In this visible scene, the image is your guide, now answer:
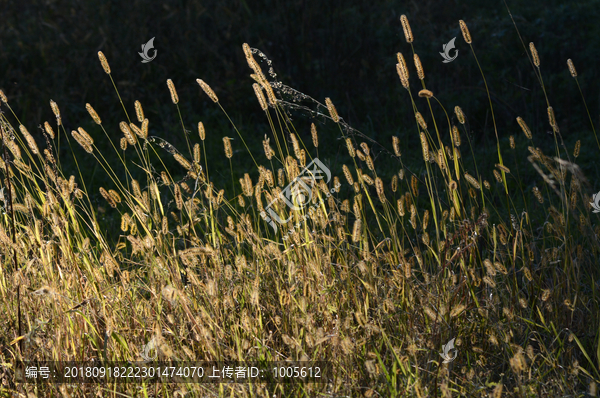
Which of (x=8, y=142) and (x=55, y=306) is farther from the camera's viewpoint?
(x=8, y=142)

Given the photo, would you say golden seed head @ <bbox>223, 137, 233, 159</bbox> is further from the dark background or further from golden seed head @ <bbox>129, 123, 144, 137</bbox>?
the dark background

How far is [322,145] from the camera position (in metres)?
5.10

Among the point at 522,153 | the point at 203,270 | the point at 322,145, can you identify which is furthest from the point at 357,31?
the point at 203,270

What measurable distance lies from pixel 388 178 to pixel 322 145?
3.39 feet

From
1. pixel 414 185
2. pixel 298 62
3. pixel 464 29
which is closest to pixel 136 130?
pixel 414 185

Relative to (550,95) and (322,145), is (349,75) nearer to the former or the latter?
(322,145)

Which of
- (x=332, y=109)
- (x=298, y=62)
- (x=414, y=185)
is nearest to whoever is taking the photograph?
(x=332, y=109)

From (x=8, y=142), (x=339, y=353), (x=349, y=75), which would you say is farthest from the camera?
(x=349, y=75)

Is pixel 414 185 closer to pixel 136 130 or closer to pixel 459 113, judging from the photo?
pixel 459 113

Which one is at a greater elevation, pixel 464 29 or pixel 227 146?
pixel 464 29

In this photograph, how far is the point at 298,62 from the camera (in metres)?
6.07

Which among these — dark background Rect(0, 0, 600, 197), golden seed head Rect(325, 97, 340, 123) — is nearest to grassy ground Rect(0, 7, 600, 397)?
golden seed head Rect(325, 97, 340, 123)

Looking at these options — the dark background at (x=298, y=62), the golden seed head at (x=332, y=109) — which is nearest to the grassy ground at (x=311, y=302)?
the golden seed head at (x=332, y=109)

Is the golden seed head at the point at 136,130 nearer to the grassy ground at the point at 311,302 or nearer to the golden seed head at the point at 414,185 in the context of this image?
the grassy ground at the point at 311,302
